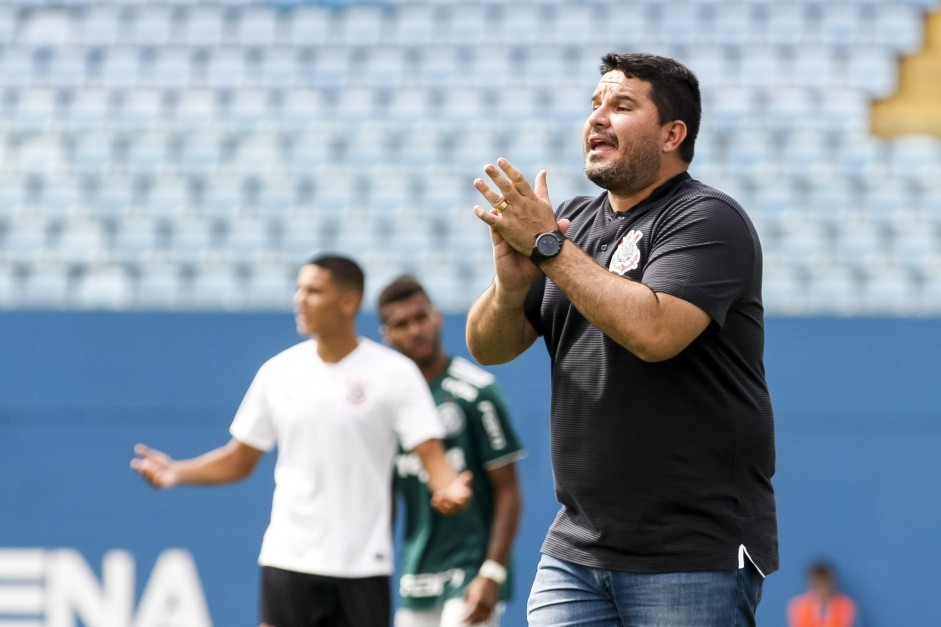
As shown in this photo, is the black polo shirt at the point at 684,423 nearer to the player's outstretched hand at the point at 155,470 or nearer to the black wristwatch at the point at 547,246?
the black wristwatch at the point at 547,246

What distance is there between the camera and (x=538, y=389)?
8.16 m

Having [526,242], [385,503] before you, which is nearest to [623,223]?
[526,242]

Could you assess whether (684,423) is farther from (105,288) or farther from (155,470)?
(105,288)

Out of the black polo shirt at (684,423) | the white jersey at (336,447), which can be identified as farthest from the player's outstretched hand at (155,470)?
the black polo shirt at (684,423)

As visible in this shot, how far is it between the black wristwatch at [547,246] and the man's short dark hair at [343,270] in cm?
264

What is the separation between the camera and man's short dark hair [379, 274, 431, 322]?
5738 millimetres

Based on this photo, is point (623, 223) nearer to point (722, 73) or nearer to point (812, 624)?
point (812, 624)

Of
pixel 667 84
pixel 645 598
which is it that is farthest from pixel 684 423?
pixel 667 84

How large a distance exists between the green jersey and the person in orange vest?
9.75 feet

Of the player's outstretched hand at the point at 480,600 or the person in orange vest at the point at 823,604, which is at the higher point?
the player's outstretched hand at the point at 480,600

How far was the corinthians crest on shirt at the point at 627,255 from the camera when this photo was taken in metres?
3.04

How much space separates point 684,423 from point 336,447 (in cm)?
245

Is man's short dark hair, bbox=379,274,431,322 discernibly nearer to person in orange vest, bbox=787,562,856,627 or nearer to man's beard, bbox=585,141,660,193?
man's beard, bbox=585,141,660,193

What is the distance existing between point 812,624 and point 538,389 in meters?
2.14
